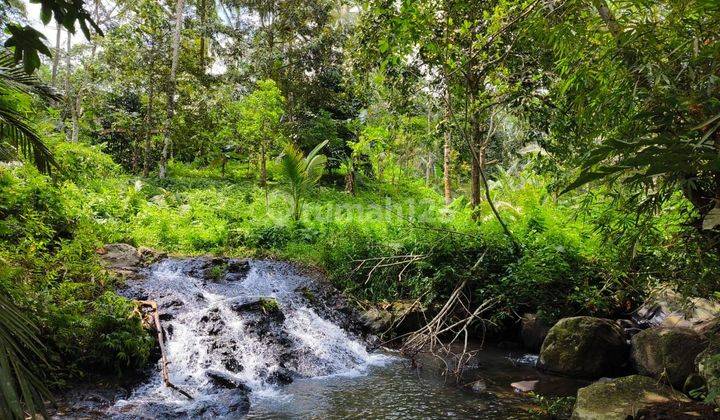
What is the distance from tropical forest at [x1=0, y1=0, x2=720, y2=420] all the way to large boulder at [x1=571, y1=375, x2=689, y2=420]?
26mm

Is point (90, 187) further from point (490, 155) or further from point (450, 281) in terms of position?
point (490, 155)

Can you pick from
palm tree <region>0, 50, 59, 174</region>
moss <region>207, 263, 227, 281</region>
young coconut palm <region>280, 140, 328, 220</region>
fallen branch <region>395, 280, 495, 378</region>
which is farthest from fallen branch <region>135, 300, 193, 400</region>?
young coconut palm <region>280, 140, 328, 220</region>

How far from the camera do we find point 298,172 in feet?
39.1

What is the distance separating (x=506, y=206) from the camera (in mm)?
11250

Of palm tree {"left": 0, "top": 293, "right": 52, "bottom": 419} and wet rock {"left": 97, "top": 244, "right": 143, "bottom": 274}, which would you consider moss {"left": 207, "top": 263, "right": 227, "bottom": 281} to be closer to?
wet rock {"left": 97, "top": 244, "right": 143, "bottom": 274}

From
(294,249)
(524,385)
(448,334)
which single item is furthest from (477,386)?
(294,249)

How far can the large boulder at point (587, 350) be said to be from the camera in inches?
242

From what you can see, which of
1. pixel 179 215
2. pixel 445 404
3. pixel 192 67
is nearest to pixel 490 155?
pixel 192 67

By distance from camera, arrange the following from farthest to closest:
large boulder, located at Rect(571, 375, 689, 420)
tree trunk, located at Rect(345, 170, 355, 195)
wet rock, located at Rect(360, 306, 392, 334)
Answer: tree trunk, located at Rect(345, 170, 355, 195)
wet rock, located at Rect(360, 306, 392, 334)
large boulder, located at Rect(571, 375, 689, 420)

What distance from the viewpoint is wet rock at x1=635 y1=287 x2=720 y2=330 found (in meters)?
6.21

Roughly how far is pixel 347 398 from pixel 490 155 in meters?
30.6

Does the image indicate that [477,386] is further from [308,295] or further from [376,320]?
[308,295]

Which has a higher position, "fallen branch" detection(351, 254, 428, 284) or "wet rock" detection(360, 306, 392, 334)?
"fallen branch" detection(351, 254, 428, 284)

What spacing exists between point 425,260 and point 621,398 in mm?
4271
